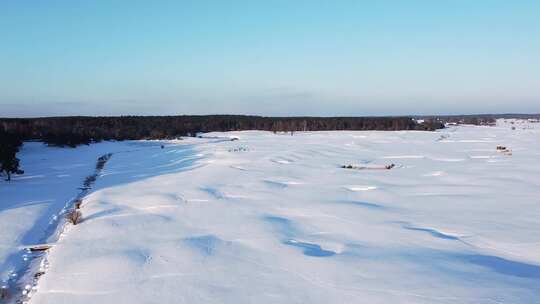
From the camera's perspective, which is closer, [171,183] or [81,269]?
[81,269]

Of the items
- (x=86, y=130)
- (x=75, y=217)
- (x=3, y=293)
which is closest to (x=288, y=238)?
(x=3, y=293)

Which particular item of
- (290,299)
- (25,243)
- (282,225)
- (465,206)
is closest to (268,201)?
(282,225)

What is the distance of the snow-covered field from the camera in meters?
5.80

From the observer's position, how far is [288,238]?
822cm

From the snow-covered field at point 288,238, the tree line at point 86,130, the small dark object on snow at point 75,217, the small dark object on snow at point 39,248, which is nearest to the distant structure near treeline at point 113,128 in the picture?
the tree line at point 86,130

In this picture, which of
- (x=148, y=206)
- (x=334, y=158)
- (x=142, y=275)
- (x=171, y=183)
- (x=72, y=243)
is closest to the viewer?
(x=142, y=275)

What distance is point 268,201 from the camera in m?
11.9

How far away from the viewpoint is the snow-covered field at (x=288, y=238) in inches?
228

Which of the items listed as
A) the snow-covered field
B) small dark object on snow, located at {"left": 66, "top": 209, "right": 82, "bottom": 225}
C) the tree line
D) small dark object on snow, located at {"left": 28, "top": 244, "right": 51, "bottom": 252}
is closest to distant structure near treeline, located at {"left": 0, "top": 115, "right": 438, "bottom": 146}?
the tree line

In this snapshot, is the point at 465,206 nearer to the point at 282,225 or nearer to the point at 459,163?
the point at 282,225

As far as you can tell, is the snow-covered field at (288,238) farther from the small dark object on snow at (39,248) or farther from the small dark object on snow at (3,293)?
the small dark object on snow at (3,293)

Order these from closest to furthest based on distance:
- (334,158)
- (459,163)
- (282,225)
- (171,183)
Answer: (282,225) < (171,183) < (459,163) < (334,158)

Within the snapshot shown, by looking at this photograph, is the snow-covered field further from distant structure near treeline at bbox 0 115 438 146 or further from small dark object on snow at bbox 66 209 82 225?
distant structure near treeline at bbox 0 115 438 146

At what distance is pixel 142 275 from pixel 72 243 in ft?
8.28
